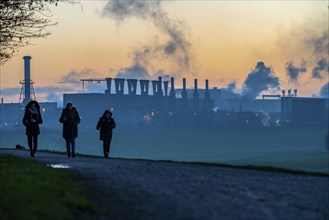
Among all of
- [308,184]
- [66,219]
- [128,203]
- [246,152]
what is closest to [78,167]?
[308,184]

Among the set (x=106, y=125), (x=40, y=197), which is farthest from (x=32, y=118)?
(x=40, y=197)

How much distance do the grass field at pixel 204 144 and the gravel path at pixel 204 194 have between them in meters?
135

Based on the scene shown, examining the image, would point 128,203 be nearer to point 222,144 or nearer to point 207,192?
point 207,192

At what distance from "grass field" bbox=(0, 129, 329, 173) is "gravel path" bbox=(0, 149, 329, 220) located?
445 ft

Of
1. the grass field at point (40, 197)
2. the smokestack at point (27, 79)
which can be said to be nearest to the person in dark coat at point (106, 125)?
the grass field at point (40, 197)

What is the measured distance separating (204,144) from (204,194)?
561 ft

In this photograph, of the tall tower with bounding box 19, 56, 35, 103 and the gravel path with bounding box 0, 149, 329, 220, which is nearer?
the gravel path with bounding box 0, 149, 329, 220

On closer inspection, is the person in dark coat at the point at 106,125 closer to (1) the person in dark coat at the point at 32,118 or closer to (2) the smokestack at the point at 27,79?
(1) the person in dark coat at the point at 32,118

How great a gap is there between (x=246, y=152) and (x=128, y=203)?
6599 inches

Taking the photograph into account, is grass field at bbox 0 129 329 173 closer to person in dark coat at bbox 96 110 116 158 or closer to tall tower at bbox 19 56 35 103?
tall tower at bbox 19 56 35 103

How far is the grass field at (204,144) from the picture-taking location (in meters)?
165

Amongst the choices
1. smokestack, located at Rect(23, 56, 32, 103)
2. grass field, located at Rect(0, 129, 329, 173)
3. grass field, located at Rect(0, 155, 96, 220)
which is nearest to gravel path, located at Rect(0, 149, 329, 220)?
grass field, located at Rect(0, 155, 96, 220)

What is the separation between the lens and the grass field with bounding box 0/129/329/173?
541 ft

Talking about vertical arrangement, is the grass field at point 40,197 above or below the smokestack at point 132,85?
below
